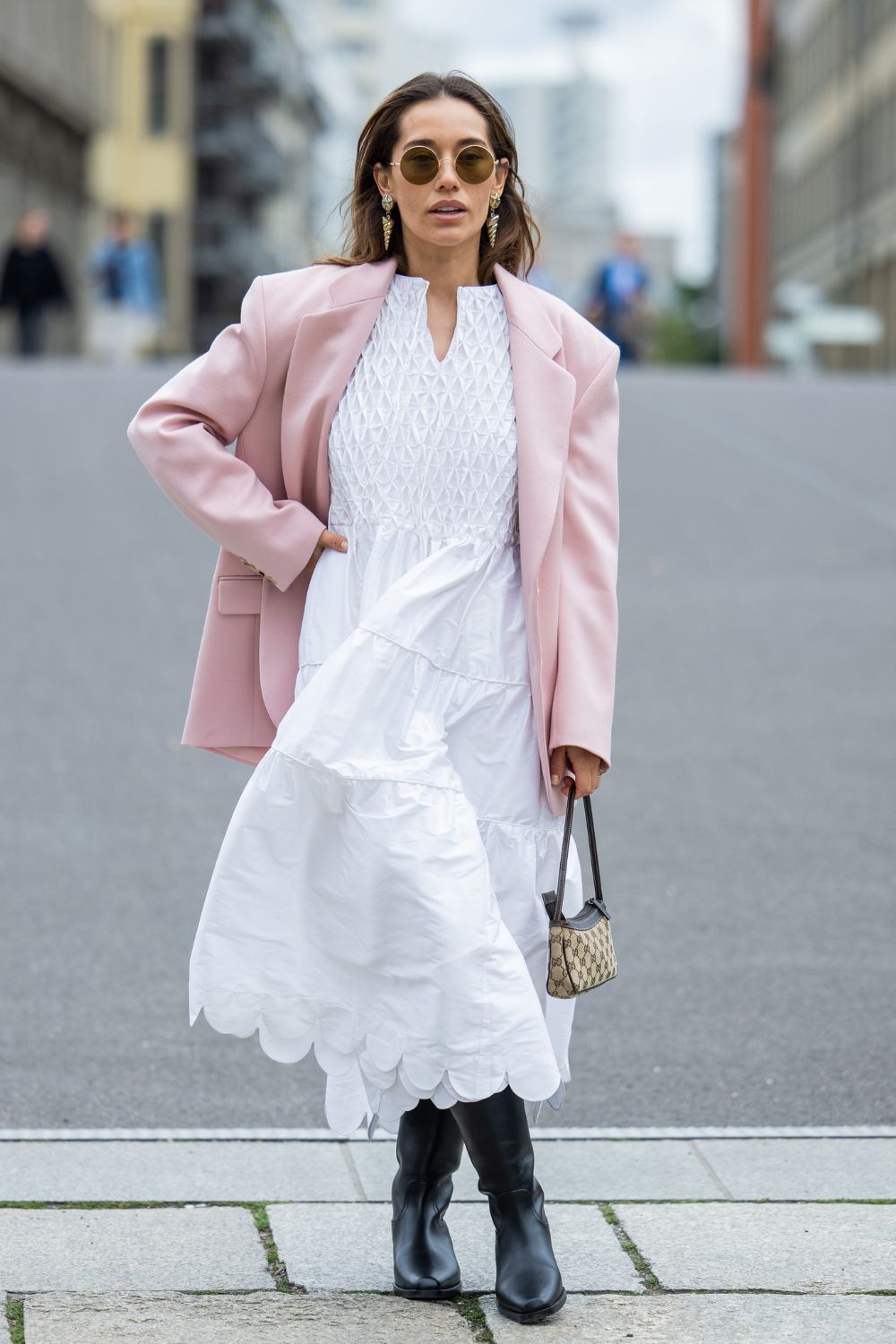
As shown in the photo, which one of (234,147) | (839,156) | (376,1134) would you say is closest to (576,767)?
(376,1134)

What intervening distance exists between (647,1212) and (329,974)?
3.10 feet

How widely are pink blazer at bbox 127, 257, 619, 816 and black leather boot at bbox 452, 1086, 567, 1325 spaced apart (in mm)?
525

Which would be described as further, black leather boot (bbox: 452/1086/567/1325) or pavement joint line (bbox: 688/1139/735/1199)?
pavement joint line (bbox: 688/1139/735/1199)

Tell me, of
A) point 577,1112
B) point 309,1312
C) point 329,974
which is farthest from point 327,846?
point 577,1112

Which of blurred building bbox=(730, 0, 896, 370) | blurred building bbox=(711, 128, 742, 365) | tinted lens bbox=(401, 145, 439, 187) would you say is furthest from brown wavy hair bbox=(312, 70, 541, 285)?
blurred building bbox=(711, 128, 742, 365)

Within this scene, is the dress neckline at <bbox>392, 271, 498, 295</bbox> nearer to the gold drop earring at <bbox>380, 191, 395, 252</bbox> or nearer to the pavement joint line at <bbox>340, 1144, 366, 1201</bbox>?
the gold drop earring at <bbox>380, 191, 395, 252</bbox>

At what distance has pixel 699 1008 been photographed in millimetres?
5641

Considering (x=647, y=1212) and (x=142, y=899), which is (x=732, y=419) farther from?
(x=647, y=1212)

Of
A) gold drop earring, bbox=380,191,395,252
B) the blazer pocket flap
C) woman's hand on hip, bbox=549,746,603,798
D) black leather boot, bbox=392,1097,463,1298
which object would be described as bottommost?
black leather boot, bbox=392,1097,463,1298

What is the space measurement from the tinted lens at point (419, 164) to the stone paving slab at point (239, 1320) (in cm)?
185

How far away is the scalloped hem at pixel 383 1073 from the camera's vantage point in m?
3.33

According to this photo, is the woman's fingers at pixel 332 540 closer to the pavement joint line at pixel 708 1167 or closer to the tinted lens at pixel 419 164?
the tinted lens at pixel 419 164

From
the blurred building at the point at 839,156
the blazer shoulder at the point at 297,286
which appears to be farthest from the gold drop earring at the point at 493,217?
the blurred building at the point at 839,156

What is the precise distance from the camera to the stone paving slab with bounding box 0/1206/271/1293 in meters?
3.59
